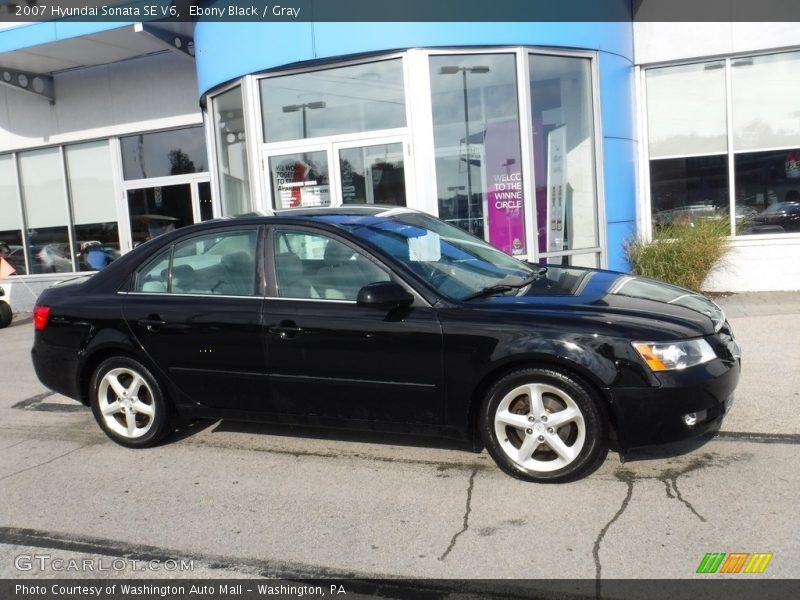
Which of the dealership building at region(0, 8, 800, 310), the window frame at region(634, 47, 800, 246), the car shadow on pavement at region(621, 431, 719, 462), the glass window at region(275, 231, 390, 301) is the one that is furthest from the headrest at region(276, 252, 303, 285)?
the window frame at region(634, 47, 800, 246)

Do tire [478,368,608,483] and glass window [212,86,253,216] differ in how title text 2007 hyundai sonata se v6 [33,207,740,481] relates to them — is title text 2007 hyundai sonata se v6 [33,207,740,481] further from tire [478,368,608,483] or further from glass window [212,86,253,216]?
glass window [212,86,253,216]

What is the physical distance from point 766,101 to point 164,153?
31.4ft

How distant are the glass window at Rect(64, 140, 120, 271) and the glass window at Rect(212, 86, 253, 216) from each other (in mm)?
3656

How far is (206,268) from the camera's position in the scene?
4949 millimetres

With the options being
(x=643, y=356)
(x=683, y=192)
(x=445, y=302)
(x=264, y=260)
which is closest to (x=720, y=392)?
(x=643, y=356)

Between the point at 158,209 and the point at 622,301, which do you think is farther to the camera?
the point at 158,209

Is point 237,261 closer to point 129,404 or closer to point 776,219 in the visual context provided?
point 129,404

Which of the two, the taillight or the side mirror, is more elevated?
the side mirror

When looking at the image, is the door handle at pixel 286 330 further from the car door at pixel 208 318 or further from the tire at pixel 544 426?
the tire at pixel 544 426

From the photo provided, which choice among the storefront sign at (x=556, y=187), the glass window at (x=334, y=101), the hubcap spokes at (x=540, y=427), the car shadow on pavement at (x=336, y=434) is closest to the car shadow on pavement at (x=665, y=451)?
the hubcap spokes at (x=540, y=427)

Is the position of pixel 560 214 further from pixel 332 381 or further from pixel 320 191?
pixel 332 381

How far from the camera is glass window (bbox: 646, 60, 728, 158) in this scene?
34.2 feet

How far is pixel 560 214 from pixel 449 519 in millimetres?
6501

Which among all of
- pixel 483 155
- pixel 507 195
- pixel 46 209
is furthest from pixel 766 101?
pixel 46 209
